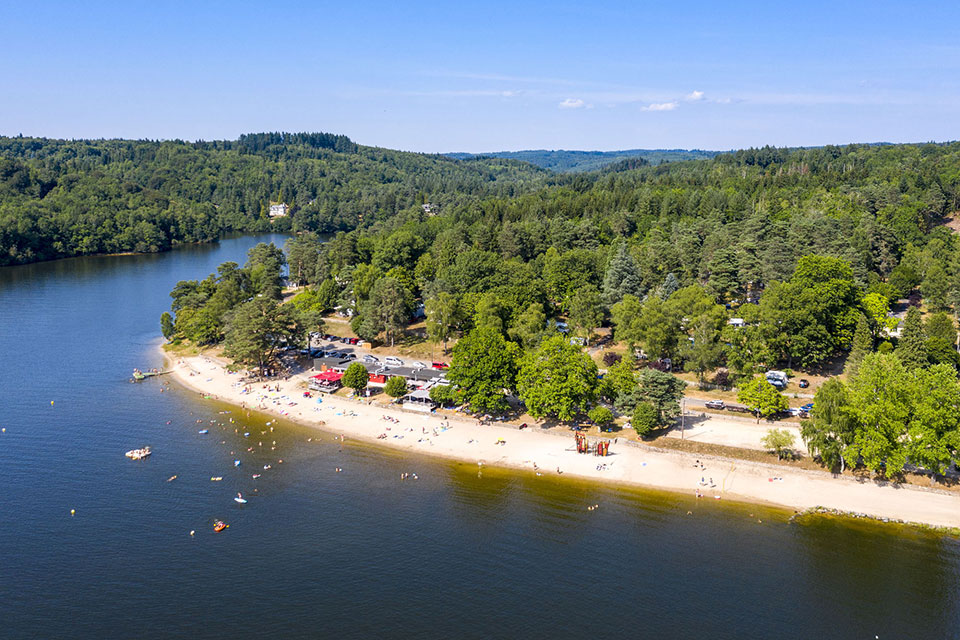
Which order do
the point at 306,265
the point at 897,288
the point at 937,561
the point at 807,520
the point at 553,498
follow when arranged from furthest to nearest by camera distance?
the point at 306,265 → the point at 897,288 → the point at 553,498 → the point at 807,520 → the point at 937,561

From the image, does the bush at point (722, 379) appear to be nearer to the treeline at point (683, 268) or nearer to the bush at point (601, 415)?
the treeline at point (683, 268)

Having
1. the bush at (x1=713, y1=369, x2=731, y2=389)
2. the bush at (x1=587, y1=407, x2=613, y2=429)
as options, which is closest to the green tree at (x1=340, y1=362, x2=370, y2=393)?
the bush at (x1=587, y1=407, x2=613, y2=429)

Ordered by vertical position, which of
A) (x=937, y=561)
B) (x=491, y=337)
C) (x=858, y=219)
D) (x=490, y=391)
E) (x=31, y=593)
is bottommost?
(x=31, y=593)

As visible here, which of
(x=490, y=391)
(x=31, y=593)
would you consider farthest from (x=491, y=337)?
(x=31, y=593)

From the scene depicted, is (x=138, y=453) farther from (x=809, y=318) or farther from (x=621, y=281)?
(x=809, y=318)

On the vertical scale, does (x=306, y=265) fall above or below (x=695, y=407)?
above

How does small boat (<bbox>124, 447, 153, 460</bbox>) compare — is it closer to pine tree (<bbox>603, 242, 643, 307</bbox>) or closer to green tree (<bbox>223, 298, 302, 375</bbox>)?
green tree (<bbox>223, 298, 302, 375</bbox>)

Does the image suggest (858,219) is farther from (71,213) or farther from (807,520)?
(71,213)

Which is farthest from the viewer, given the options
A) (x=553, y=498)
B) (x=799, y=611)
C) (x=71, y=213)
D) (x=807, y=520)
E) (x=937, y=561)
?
(x=71, y=213)
